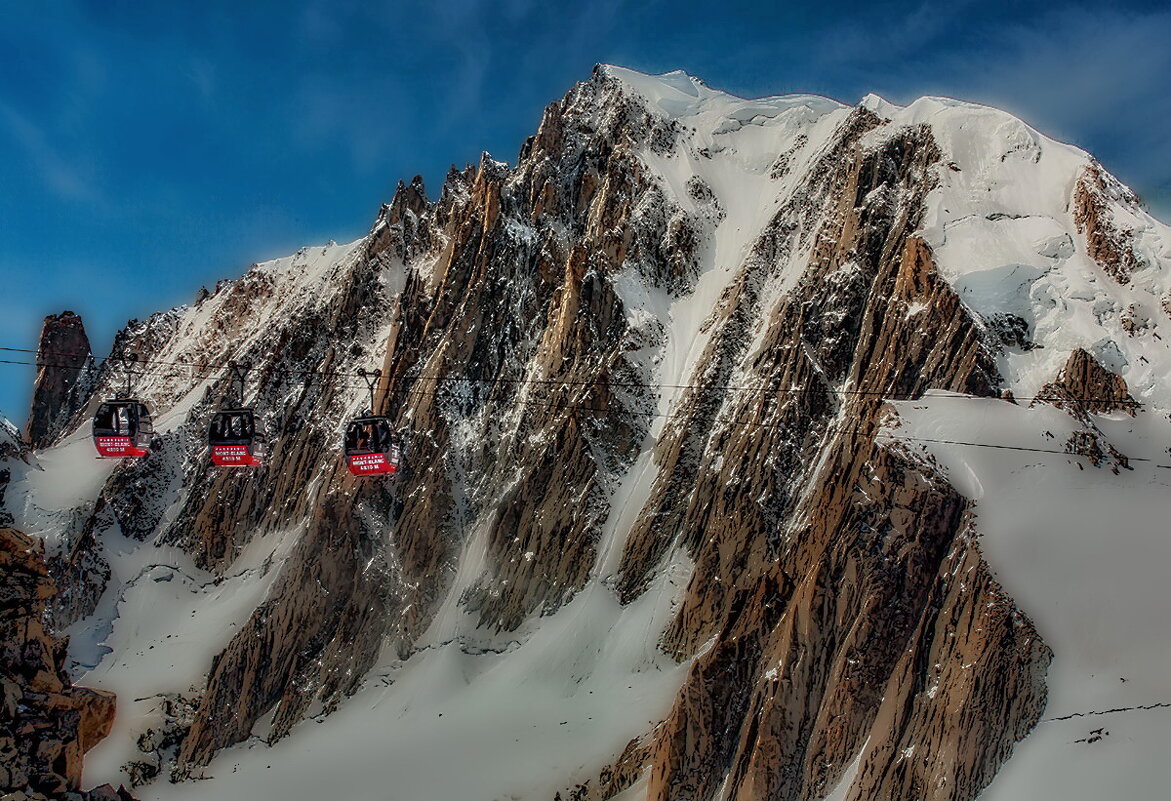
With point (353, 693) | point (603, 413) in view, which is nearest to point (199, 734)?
point (353, 693)

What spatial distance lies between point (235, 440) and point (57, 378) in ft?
345

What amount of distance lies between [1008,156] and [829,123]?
27.4 metres

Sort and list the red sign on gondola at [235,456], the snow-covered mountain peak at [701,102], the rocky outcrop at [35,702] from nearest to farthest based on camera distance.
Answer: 1. the rocky outcrop at [35,702]
2. the red sign on gondola at [235,456]
3. the snow-covered mountain peak at [701,102]

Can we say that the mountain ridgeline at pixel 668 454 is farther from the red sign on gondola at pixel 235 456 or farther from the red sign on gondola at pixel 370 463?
the red sign on gondola at pixel 235 456

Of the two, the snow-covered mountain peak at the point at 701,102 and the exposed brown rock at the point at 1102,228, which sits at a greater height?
the snow-covered mountain peak at the point at 701,102

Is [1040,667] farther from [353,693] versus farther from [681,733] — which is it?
[353,693]

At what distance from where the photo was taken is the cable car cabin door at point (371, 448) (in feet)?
104

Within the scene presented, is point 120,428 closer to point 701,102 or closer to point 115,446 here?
point 115,446

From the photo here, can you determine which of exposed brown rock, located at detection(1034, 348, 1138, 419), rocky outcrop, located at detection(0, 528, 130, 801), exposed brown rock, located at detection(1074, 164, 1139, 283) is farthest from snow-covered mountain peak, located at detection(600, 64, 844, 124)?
rocky outcrop, located at detection(0, 528, 130, 801)

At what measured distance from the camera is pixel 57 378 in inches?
4646

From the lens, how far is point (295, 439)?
7881cm

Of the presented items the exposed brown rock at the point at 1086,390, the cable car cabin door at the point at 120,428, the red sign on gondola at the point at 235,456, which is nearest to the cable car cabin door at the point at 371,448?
the red sign on gondola at the point at 235,456

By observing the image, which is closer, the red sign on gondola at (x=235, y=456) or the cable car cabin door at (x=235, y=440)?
the cable car cabin door at (x=235, y=440)

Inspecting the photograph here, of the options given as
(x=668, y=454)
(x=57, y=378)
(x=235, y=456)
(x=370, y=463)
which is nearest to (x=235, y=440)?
(x=235, y=456)
